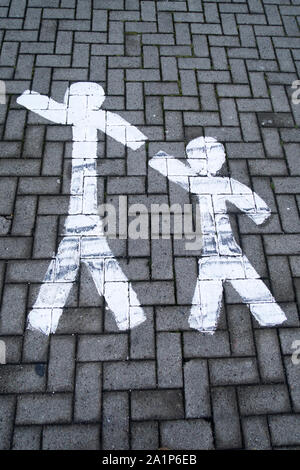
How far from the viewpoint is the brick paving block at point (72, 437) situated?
7.60ft

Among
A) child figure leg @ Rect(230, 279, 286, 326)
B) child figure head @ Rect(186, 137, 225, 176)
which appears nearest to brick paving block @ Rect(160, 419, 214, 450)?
child figure leg @ Rect(230, 279, 286, 326)

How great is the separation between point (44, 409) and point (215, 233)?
1627 millimetres

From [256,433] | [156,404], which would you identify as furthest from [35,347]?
[256,433]

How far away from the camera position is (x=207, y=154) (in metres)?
3.41

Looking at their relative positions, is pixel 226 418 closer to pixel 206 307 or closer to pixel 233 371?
pixel 233 371

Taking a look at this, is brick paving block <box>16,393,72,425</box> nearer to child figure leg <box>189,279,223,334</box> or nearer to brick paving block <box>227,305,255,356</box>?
child figure leg <box>189,279,223,334</box>

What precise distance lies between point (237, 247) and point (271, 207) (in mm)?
471

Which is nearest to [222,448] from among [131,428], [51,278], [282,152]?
[131,428]

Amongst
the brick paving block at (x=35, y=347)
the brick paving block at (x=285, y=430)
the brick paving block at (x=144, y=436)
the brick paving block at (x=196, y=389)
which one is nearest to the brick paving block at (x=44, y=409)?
the brick paving block at (x=35, y=347)

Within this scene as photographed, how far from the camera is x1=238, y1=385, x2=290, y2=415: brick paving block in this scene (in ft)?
8.02

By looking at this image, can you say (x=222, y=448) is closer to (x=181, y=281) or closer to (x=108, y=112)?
(x=181, y=281)

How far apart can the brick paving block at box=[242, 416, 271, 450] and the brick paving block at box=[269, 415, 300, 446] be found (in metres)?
0.04

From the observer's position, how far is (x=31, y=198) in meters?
3.10

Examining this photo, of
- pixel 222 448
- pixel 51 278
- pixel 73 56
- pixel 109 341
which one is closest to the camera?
pixel 222 448
